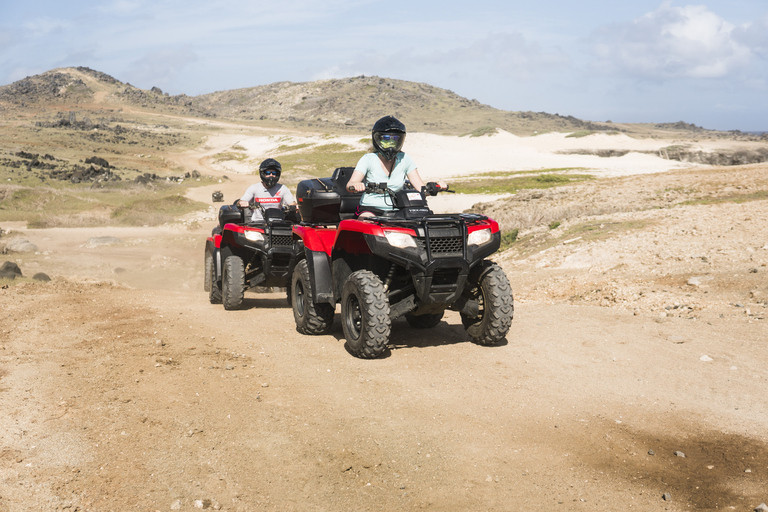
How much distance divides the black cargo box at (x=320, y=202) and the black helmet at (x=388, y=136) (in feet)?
3.42

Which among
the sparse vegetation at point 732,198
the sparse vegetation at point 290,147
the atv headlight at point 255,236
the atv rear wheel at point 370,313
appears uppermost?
the sparse vegetation at point 290,147

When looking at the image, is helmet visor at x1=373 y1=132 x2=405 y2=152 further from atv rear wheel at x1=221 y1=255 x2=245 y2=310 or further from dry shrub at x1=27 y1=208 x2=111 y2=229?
dry shrub at x1=27 y1=208 x2=111 y2=229

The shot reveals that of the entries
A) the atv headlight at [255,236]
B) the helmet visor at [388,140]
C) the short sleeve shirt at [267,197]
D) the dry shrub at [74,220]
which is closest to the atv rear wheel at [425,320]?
the helmet visor at [388,140]

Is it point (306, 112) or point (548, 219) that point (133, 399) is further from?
point (306, 112)

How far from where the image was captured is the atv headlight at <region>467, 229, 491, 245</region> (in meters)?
7.19

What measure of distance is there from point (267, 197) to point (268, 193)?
15 cm

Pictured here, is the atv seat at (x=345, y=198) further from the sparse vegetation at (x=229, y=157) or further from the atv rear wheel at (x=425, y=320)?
the sparse vegetation at (x=229, y=157)

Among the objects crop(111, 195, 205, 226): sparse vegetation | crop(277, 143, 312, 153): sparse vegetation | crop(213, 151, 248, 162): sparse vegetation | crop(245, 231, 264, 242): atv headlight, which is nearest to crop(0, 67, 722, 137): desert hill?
crop(277, 143, 312, 153): sparse vegetation

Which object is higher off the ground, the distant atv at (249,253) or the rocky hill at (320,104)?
the rocky hill at (320,104)

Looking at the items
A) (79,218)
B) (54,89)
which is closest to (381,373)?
(79,218)

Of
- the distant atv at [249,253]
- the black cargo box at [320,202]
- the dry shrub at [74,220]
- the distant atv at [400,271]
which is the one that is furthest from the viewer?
the dry shrub at [74,220]

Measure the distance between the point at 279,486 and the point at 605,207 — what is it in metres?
18.3

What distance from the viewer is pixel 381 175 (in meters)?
7.93

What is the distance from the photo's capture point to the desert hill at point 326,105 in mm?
144125
